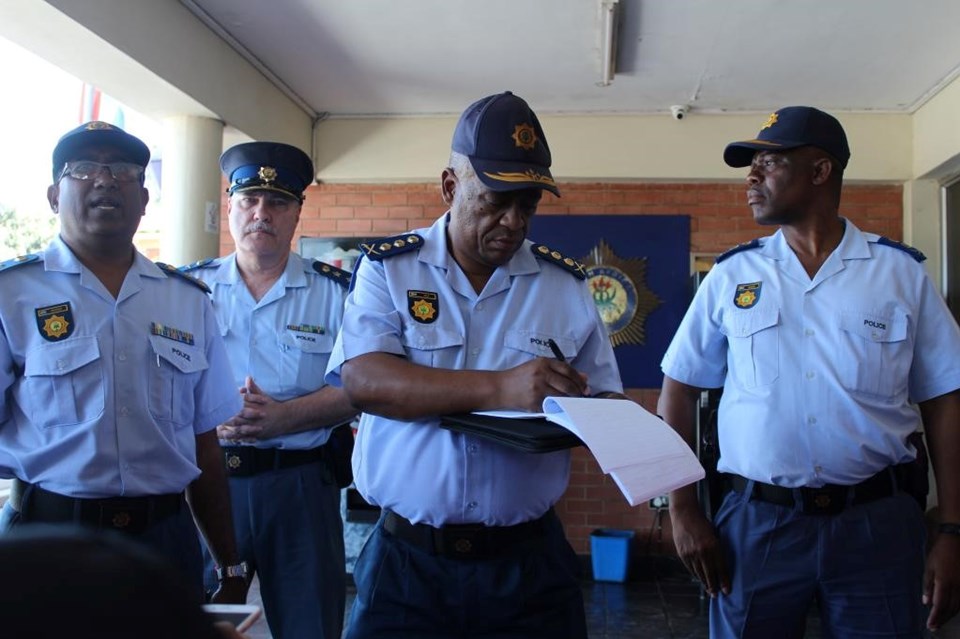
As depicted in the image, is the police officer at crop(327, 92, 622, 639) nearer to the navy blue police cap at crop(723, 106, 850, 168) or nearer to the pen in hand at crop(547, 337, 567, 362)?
the pen in hand at crop(547, 337, 567, 362)

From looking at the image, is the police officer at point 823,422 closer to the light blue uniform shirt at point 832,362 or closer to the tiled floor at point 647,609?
the light blue uniform shirt at point 832,362

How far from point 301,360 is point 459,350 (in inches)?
44.2

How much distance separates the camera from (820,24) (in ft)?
12.6

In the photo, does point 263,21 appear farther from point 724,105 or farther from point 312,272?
point 724,105

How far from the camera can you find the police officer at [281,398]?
94.9 inches

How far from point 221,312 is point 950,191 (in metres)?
4.68

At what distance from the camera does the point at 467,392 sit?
55.2 inches

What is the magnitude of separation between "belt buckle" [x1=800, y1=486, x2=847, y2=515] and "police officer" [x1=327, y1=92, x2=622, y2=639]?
2.15 feet

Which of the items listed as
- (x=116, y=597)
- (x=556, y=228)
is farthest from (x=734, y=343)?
(x=556, y=228)

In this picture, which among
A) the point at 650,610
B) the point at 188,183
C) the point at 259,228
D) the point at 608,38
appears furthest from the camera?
the point at 650,610

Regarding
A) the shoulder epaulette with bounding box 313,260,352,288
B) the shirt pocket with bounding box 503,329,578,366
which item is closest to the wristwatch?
the shirt pocket with bounding box 503,329,578,366

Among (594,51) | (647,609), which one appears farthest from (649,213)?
(647,609)

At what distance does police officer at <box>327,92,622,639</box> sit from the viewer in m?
1.47

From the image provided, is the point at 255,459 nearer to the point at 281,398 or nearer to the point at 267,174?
the point at 281,398
